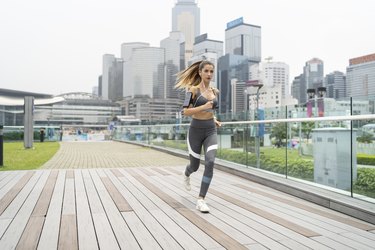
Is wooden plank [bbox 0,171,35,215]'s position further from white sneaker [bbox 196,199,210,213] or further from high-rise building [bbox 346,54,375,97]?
high-rise building [bbox 346,54,375,97]

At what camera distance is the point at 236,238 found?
2.90m

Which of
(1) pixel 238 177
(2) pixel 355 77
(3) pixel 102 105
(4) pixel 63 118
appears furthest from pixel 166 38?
(1) pixel 238 177

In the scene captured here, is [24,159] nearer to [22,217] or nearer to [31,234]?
[22,217]

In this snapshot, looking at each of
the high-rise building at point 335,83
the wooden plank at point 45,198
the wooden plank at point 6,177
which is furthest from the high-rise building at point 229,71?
the wooden plank at point 45,198

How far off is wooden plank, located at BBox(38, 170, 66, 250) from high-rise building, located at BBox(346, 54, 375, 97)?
58.6 m

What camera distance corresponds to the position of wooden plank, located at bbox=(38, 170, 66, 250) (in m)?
2.71

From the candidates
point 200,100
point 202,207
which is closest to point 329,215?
point 202,207

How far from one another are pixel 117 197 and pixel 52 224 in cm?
134

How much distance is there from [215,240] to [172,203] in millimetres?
1470

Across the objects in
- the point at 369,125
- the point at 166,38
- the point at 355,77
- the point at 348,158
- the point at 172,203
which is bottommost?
the point at 172,203

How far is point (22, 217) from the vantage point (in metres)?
3.52

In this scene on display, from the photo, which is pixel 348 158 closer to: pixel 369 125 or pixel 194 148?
pixel 369 125

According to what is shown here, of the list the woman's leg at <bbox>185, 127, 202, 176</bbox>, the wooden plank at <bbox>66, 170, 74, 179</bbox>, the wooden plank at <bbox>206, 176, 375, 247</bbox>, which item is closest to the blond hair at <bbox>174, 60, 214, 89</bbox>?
the woman's leg at <bbox>185, 127, 202, 176</bbox>

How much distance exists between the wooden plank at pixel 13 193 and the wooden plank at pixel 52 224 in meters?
0.50
